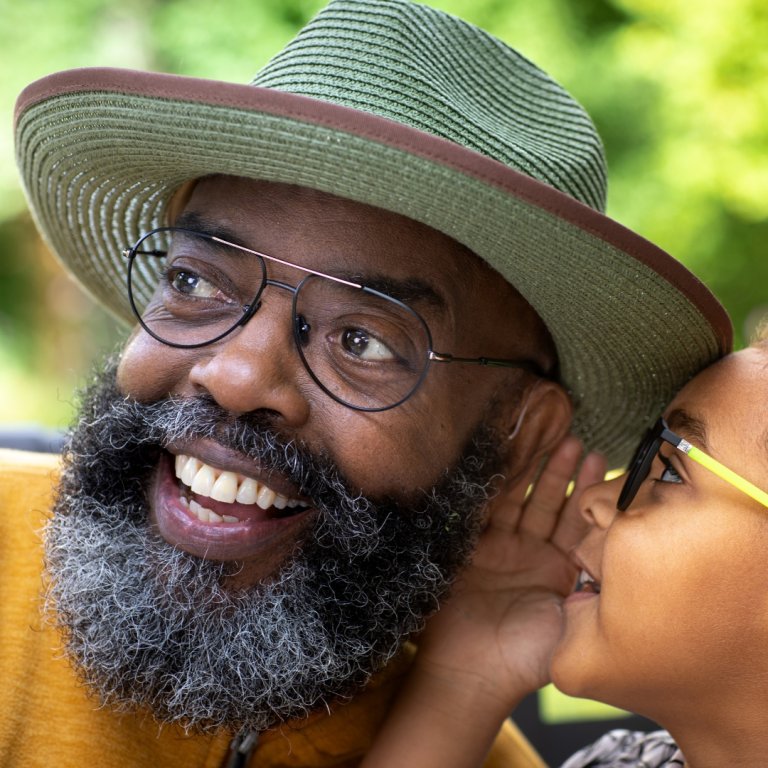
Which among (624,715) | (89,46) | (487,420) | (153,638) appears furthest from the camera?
(89,46)

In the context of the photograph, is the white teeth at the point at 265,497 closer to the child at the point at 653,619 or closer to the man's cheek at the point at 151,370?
the man's cheek at the point at 151,370

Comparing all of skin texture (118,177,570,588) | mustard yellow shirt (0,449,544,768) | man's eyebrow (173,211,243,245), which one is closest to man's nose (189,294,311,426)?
skin texture (118,177,570,588)

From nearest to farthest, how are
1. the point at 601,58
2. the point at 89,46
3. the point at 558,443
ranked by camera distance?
the point at 558,443 → the point at 601,58 → the point at 89,46

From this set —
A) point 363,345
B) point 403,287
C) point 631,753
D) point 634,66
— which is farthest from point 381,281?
point 634,66

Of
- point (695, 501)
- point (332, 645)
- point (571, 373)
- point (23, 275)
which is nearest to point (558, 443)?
point (571, 373)

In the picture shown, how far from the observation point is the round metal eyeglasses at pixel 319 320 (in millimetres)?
2514

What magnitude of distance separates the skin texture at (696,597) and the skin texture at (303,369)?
57cm

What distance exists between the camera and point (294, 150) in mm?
2211

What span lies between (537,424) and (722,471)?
2.61 ft

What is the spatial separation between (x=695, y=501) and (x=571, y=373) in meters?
0.67

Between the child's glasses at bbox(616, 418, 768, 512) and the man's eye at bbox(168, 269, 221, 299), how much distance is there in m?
1.23

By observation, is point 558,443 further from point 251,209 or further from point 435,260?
point 251,209

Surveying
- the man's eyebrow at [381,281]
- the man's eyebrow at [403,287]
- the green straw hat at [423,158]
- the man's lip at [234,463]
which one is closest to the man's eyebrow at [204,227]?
the man's eyebrow at [381,281]

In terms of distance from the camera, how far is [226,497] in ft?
8.25
